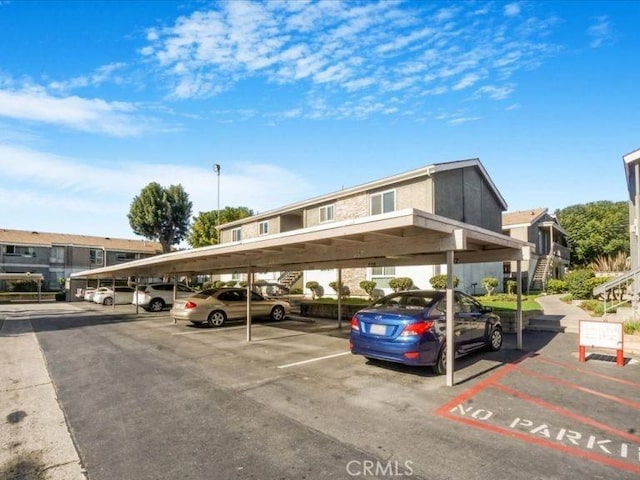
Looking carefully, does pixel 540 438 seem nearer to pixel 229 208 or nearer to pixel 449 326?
pixel 449 326

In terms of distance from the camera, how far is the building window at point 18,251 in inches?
1775

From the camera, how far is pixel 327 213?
86.3ft

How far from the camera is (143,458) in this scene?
424cm

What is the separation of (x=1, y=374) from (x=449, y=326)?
9397mm

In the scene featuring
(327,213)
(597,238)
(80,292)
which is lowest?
(80,292)

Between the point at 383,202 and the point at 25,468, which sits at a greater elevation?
the point at 383,202

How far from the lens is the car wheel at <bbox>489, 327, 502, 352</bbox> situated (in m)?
9.48

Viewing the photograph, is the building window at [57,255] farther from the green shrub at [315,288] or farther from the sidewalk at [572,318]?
the sidewalk at [572,318]

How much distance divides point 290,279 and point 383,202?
503 inches

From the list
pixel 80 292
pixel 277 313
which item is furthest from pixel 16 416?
pixel 80 292

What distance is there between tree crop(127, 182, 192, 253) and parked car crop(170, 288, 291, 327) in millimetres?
40218

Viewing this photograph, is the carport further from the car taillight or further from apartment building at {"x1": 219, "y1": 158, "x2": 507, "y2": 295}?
apartment building at {"x1": 219, "y1": 158, "x2": 507, "y2": 295}

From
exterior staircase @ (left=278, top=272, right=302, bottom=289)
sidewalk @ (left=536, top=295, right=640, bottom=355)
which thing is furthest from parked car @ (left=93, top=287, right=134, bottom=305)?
sidewalk @ (left=536, top=295, right=640, bottom=355)

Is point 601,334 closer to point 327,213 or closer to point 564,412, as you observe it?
point 564,412
